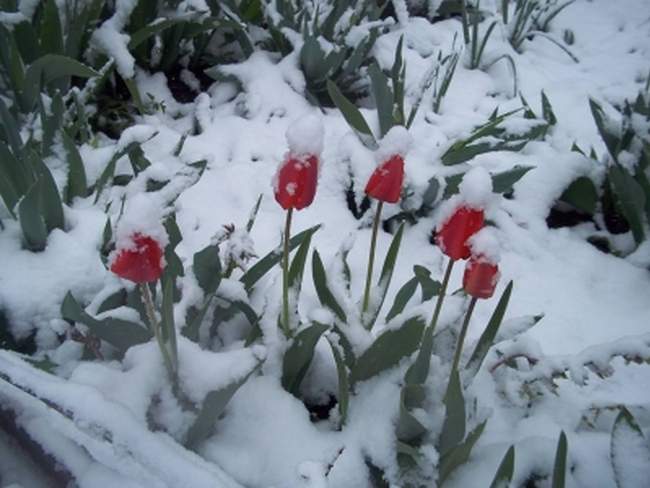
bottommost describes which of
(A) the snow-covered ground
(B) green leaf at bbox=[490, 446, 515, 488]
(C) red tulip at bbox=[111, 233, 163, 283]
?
(A) the snow-covered ground

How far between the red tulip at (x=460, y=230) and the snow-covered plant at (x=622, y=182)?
956 millimetres

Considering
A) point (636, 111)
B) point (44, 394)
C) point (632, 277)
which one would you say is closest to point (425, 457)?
point (44, 394)

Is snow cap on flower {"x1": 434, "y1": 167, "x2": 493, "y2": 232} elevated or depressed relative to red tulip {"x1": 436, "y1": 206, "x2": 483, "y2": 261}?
elevated

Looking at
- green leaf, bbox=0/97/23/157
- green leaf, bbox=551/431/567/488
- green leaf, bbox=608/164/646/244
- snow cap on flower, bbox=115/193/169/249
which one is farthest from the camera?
green leaf, bbox=608/164/646/244

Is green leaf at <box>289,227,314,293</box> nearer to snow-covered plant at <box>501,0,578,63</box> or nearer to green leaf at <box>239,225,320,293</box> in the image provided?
green leaf at <box>239,225,320,293</box>

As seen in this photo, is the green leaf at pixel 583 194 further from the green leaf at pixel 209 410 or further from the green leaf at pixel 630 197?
the green leaf at pixel 209 410

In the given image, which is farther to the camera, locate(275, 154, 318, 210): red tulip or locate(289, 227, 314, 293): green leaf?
locate(289, 227, 314, 293): green leaf

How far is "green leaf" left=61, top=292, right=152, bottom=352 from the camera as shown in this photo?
39.4 inches

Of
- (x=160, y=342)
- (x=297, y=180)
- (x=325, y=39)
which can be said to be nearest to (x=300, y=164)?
(x=297, y=180)

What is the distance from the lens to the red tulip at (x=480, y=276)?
0.73 metres

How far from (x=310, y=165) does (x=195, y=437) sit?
51 centimetres

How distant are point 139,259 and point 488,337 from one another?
59 centimetres

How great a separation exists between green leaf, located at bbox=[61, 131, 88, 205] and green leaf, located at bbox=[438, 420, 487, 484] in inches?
41.6

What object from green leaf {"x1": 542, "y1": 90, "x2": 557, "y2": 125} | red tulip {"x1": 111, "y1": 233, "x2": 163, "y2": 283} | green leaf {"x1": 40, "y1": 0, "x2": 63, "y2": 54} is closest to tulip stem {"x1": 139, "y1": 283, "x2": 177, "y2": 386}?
red tulip {"x1": 111, "y1": 233, "x2": 163, "y2": 283}
